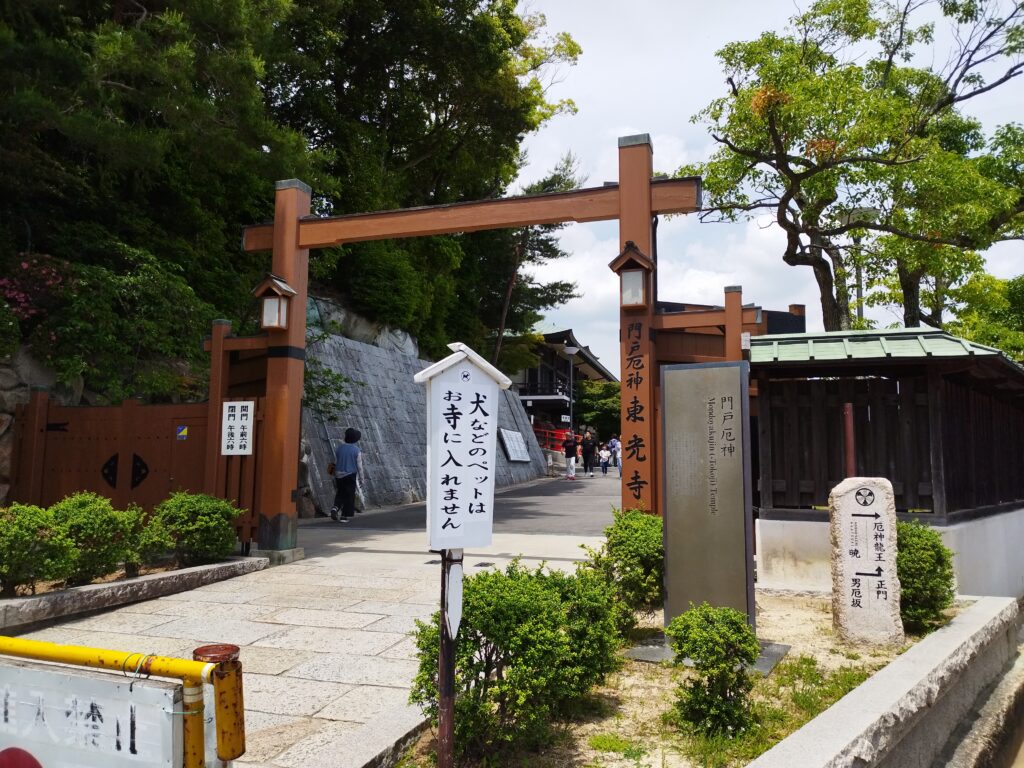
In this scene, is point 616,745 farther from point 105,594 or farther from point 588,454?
point 588,454

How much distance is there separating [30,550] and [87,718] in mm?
4759

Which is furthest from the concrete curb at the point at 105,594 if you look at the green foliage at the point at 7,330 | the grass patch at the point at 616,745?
the green foliage at the point at 7,330

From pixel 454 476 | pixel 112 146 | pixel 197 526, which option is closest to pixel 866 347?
pixel 454 476

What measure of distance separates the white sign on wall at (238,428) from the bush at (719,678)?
23.3ft

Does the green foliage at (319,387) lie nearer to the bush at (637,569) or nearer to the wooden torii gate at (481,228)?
the wooden torii gate at (481,228)

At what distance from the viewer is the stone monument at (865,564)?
19.8ft

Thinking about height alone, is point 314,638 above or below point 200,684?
below

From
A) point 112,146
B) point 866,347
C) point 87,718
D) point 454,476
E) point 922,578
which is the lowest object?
point 922,578

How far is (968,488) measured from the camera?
947cm

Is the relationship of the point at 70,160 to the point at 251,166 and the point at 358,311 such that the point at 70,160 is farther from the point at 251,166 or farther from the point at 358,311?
the point at 358,311

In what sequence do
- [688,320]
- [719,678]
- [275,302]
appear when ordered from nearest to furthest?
[719,678], [688,320], [275,302]

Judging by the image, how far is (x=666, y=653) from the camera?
570 cm

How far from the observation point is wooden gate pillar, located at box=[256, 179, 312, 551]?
9719mm

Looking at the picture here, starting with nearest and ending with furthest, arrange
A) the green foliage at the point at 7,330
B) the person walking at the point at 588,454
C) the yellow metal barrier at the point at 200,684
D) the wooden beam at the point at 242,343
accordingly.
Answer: the yellow metal barrier at the point at 200,684 → the wooden beam at the point at 242,343 → the green foliage at the point at 7,330 → the person walking at the point at 588,454
